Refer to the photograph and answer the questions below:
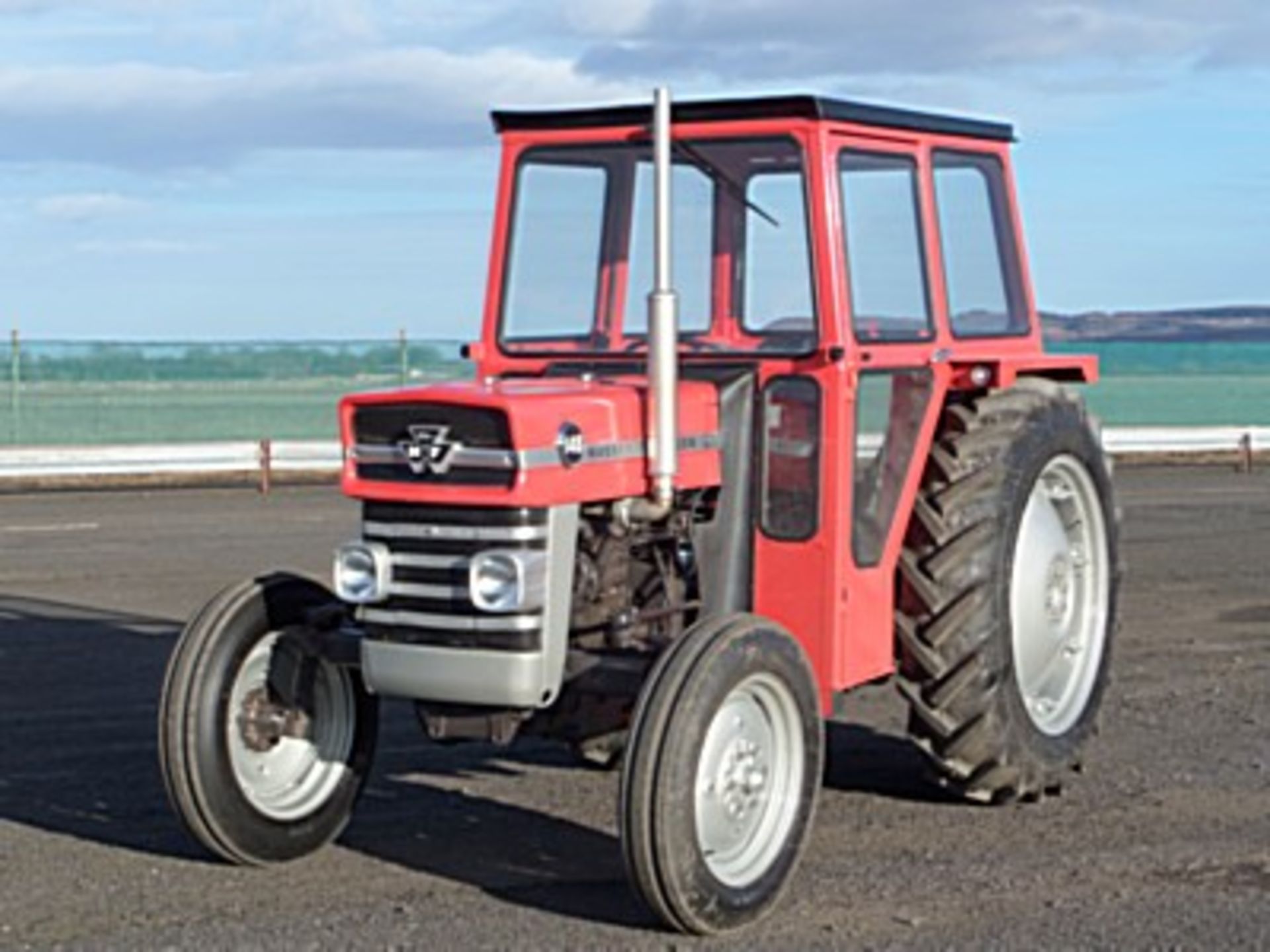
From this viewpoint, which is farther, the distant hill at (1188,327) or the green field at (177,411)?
the distant hill at (1188,327)

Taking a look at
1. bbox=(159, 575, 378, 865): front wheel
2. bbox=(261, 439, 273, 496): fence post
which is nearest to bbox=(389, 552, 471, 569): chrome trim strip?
bbox=(159, 575, 378, 865): front wheel

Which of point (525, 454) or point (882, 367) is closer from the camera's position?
point (525, 454)

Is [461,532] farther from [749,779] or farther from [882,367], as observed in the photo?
[882,367]

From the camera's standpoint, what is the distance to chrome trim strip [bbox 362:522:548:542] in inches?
269

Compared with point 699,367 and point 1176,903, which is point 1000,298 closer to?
point 699,367

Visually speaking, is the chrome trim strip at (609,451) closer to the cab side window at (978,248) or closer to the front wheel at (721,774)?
the front wheel at (721,774)

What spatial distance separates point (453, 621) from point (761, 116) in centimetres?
202

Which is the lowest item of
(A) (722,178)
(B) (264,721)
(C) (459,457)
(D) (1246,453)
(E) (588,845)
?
(E) (588,845)

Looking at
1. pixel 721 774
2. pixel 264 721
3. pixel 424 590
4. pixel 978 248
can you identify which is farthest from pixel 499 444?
pixel 978 248

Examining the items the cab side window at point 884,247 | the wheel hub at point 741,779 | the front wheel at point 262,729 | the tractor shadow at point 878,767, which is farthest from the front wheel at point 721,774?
the front wheel at point 262,729

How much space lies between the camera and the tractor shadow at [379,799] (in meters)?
7.39

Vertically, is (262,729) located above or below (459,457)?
below

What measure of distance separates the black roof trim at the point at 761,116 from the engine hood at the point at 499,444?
1.04 metres

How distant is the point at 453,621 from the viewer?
6.91 metres
